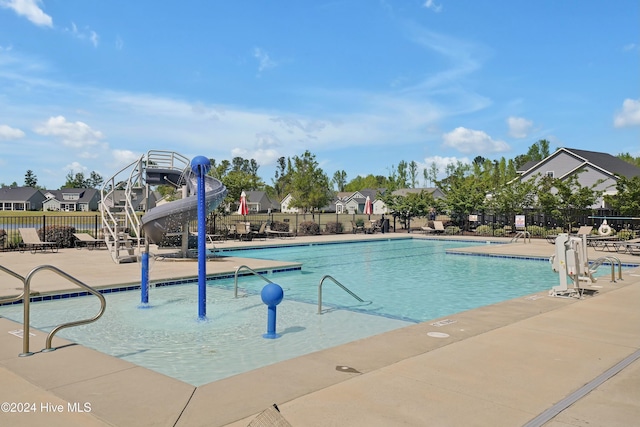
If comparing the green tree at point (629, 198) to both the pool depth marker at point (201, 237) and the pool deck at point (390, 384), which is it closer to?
the pool deck at point (390, 384)

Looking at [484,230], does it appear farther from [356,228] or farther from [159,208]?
[159,208]

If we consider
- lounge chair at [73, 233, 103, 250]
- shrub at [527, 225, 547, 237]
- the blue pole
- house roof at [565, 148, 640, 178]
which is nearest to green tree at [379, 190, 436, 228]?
shrub at [527, 225, 547, 237]

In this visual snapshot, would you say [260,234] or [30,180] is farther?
[30,180]

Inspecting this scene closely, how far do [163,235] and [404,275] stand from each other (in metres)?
8.05

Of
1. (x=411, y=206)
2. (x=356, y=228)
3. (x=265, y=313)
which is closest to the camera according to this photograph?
(x=265, y=313)

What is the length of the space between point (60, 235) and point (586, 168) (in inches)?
1400

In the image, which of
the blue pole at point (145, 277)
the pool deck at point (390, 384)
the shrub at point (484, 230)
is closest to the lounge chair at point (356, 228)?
the shrub at point (484, 230)

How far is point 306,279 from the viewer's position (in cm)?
1393

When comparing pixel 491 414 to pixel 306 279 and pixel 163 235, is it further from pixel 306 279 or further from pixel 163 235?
pixel 163 235

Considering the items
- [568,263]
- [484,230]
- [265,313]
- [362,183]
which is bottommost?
[265,313]

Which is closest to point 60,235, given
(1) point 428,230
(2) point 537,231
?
(1) point 428,230

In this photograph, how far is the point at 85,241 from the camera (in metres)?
19.8

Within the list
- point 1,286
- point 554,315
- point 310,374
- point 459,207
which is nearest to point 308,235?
point 459,207

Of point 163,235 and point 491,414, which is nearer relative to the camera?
point 491,414
